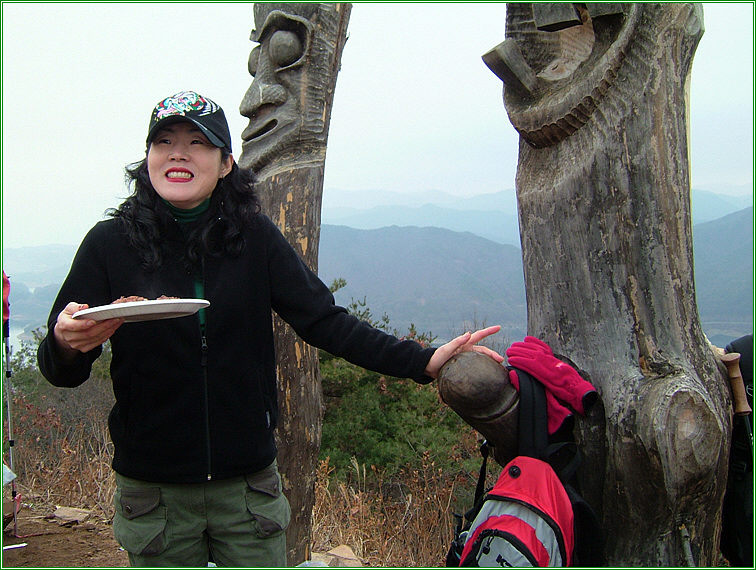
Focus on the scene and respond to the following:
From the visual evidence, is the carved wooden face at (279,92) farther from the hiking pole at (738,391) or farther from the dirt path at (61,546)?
the dirt path at (61,546)

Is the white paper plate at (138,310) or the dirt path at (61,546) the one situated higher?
the white paper plate at (138,310)

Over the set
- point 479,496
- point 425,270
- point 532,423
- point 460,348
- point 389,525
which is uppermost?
point 425,270

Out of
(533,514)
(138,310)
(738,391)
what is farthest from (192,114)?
(738,391)

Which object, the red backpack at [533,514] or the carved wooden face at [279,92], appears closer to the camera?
the red backpack at [533,514]

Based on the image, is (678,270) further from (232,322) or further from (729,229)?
(729,229)

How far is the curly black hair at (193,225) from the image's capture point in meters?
2.10

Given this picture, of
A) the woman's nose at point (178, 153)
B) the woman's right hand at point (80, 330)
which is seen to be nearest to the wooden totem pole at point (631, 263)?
the woman's nose at point (178, 153)

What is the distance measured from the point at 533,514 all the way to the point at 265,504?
906 mm

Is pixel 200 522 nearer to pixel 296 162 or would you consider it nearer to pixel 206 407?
pixel 206 407

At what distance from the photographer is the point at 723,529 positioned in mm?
1872

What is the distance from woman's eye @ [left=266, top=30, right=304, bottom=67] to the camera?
325cm

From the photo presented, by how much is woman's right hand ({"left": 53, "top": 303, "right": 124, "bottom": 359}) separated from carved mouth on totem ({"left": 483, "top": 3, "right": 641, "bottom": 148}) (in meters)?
1.20

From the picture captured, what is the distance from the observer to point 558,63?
74.5 inches

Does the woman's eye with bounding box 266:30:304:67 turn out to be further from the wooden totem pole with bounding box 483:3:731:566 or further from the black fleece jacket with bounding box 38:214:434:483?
the wooden totem pole with bounding box 483:3:731:566
